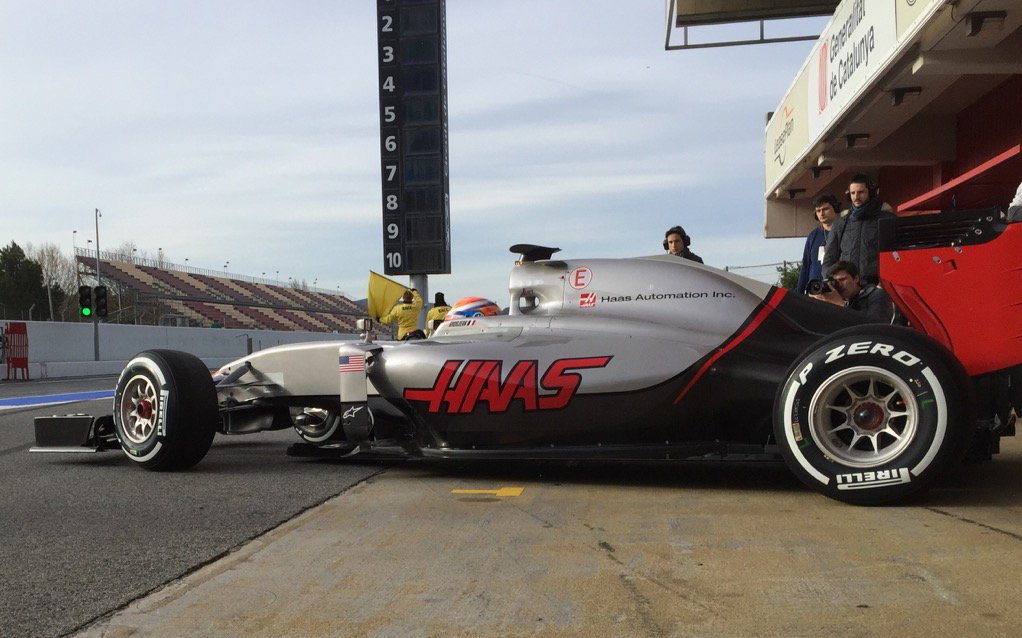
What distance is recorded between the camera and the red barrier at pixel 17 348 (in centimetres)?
2380

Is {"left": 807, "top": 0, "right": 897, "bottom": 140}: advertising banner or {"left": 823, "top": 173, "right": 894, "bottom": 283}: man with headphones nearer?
{"left": 823, "top": 173, "right": 894, "bottom": 283}: man with headphones

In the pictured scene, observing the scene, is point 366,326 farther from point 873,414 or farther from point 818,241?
point 818,241


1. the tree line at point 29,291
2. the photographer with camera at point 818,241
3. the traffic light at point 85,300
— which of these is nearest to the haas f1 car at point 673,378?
the photographer with camera at point 818,241

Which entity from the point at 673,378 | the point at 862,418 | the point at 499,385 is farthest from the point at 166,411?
the point at 862,418

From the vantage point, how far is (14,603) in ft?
9.11

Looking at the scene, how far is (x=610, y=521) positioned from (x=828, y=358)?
3.87 feet

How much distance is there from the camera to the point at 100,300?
28469 mm

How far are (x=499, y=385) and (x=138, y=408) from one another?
238 centimetres

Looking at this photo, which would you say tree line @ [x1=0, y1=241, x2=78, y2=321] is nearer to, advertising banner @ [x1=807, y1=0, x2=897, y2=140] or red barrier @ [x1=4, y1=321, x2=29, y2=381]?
red barrier @ [x1=4, y1=321, x2=29, y2=381]

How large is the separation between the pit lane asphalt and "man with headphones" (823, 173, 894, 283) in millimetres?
3421

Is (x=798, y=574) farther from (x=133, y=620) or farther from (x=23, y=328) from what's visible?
(x=23, y=328)

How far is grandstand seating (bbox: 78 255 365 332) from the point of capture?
208 feet

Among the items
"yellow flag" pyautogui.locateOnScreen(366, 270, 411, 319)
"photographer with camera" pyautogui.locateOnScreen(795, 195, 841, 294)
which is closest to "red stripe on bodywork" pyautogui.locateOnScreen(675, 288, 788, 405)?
"photographer with camera" pyautogui.locateOnScreen(795, 195, 841, 294)

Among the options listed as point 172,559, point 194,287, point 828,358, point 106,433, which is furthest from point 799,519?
point 194,287
